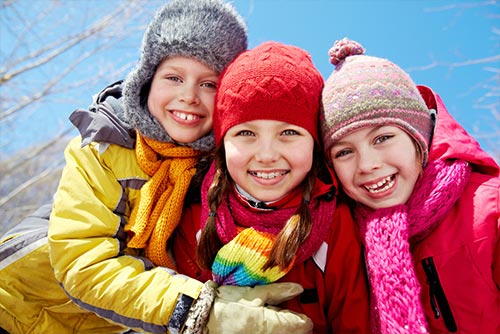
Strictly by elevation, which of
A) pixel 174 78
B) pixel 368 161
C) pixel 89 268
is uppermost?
pixel 174 78

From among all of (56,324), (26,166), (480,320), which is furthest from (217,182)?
(26,166)

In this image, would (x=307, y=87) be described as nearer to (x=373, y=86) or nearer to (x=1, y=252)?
(x=373, y=86)

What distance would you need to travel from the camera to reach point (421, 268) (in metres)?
1.49

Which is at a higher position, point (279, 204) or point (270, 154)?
point (270, 154)

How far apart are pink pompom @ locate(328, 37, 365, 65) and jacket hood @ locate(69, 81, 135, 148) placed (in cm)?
110

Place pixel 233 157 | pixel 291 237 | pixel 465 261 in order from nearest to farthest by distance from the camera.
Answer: pixel 465 261
pixel 291 237
pixel 233 157

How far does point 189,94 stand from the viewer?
70.9 inches

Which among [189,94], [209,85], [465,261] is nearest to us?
[465,261]

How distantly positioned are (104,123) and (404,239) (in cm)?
144

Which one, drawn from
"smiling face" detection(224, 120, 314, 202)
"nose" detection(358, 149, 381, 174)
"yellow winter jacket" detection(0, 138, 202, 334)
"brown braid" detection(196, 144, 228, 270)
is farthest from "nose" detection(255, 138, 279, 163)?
"yellow winter jacket" detection(0, 138, 202, 334)

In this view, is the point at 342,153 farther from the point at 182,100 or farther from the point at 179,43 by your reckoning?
the point at 179,43

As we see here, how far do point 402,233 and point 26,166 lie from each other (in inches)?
297

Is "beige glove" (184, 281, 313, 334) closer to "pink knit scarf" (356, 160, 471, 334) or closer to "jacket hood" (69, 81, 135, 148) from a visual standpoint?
"pink knit scarf" (356, 160, 471, 334)

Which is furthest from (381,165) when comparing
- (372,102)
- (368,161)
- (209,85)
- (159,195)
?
(159,195)
